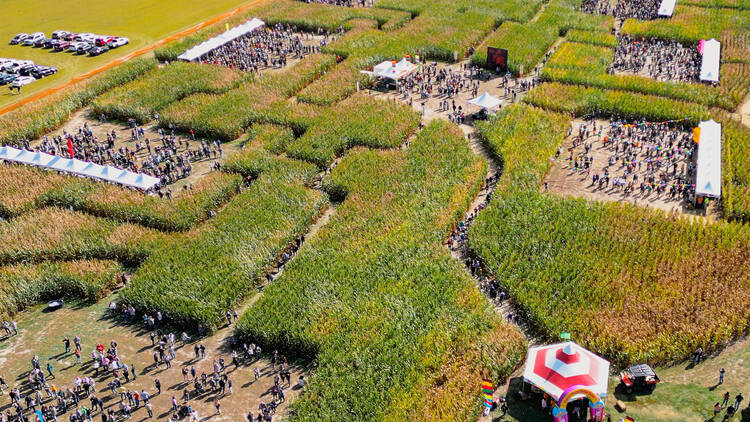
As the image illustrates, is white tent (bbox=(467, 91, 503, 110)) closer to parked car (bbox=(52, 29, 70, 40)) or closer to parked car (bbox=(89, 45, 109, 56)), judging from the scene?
parked car (bbox=(89, 45, 109, 56))

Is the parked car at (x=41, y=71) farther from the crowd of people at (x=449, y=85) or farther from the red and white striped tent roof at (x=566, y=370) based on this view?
the red and white striped tent roof at (x=566, y=370)

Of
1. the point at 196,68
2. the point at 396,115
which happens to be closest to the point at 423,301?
the point at 396,115

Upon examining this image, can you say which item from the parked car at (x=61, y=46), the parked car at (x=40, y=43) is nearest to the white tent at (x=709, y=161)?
the parked car at (x=61, y=46)

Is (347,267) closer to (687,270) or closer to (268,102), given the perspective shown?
(687,270)

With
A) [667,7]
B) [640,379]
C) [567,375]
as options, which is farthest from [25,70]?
[667,7]

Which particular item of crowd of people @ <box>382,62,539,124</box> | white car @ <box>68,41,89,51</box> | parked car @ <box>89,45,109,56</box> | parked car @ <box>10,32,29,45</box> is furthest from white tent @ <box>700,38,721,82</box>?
parked car @ <box>10,32,29,45</box>

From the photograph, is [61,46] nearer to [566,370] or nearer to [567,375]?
[566,370]
